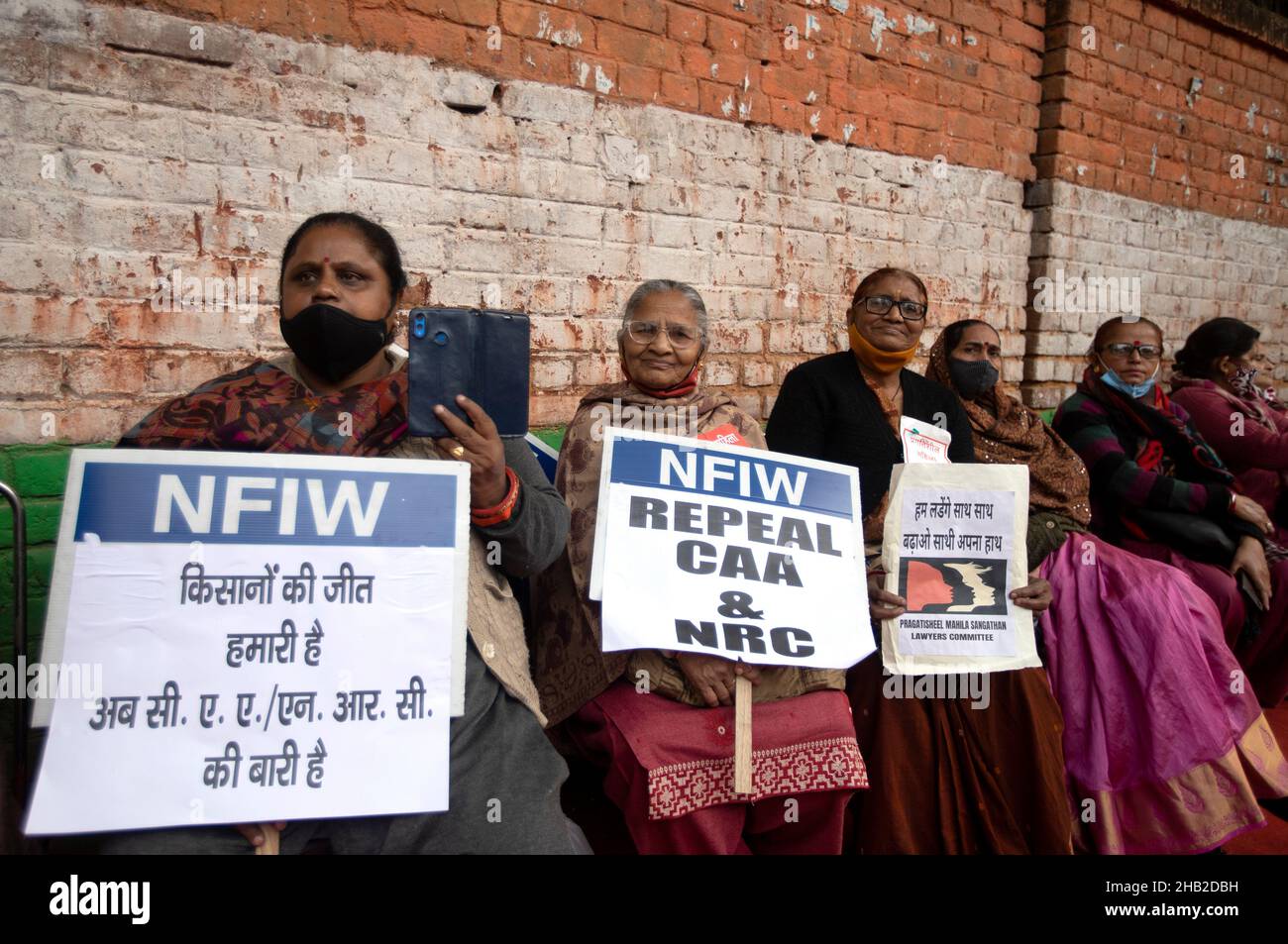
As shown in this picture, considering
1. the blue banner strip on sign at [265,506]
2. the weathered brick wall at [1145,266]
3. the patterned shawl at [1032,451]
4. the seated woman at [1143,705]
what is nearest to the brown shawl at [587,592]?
the blue banner strip on sign at [265,506]

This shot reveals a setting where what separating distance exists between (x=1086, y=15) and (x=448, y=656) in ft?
18.5

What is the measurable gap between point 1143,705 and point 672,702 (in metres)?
1.67

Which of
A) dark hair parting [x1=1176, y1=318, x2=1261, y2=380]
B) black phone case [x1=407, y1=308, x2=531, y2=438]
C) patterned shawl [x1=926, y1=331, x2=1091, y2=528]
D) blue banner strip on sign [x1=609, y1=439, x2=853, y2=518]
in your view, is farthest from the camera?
dark hair parting [x1=1176, y1=318, x2=1261, y2=380]

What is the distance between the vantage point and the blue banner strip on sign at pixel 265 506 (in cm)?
170

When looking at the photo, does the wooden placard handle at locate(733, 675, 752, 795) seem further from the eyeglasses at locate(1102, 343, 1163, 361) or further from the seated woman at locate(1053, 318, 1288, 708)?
the eyeglasses at locate(1102, 343, 1163, 361)

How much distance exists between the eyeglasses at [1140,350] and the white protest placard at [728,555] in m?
2.08

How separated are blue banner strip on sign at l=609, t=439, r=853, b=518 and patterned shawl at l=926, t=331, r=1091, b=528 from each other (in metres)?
1.26

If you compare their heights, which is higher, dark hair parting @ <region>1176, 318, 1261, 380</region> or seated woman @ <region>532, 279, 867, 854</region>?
dark hair parting @ <region>1176, 318, 1261, 380</region>

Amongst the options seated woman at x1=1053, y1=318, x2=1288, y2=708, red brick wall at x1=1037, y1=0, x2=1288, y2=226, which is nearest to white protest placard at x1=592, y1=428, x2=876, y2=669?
seated woman at x1=1053, y1=318, x2=1288, y2=708

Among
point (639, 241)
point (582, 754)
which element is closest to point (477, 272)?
point (639, 241)

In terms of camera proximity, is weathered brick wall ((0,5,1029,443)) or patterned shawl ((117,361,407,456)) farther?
weathered brick wall ((0,5,1029,443))

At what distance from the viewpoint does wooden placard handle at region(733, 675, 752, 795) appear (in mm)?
2197

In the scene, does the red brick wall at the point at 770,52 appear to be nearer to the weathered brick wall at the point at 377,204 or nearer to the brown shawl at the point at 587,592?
the weathered brick wall at the point at 377,204

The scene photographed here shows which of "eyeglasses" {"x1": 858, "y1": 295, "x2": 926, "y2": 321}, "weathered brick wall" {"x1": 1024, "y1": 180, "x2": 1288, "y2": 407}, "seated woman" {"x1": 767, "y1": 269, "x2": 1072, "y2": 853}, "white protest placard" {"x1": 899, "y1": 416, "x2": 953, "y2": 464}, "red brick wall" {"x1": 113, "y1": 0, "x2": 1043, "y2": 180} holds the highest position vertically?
"red brick wall" {"x1": 113, "y1": 0, "x2": 1043, "y2": 180}
